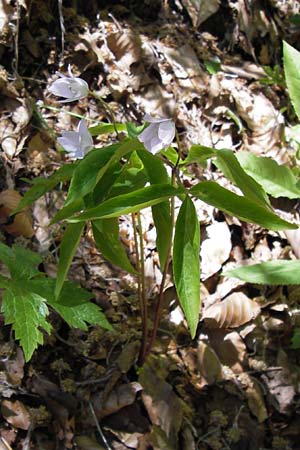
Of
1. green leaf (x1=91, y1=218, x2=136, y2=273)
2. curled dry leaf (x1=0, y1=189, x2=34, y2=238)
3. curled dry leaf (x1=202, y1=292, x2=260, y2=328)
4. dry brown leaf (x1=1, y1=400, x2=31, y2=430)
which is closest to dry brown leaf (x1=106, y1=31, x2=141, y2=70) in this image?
curled dry leaf (x1=0, y1=189, x2=34, y2=238)

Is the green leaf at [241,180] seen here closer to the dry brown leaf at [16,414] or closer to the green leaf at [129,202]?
the green leaf at [129,202]

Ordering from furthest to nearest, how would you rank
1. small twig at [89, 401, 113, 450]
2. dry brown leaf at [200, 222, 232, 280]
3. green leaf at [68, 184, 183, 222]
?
dry brown leaf at [200, 222, 232, 280]
small twig at [89, 401, 113, 450]
green leaf at [68, 184, 183, 222]

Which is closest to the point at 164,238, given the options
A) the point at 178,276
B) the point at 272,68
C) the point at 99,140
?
the point at 178,276

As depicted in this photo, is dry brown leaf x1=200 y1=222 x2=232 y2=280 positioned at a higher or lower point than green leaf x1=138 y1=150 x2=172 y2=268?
lower

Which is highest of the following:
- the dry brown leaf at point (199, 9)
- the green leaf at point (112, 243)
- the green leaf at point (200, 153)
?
the dry brown leaf at point (199, 9)

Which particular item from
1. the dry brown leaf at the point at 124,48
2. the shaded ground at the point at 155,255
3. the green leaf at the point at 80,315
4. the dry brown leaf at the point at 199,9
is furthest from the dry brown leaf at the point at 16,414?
the dry brown leaf at the point at 199,9

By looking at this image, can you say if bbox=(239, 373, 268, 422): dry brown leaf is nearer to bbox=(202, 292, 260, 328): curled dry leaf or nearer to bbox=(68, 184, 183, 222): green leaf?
bbox=(202, 292, 260, 328): curled dry leaf
